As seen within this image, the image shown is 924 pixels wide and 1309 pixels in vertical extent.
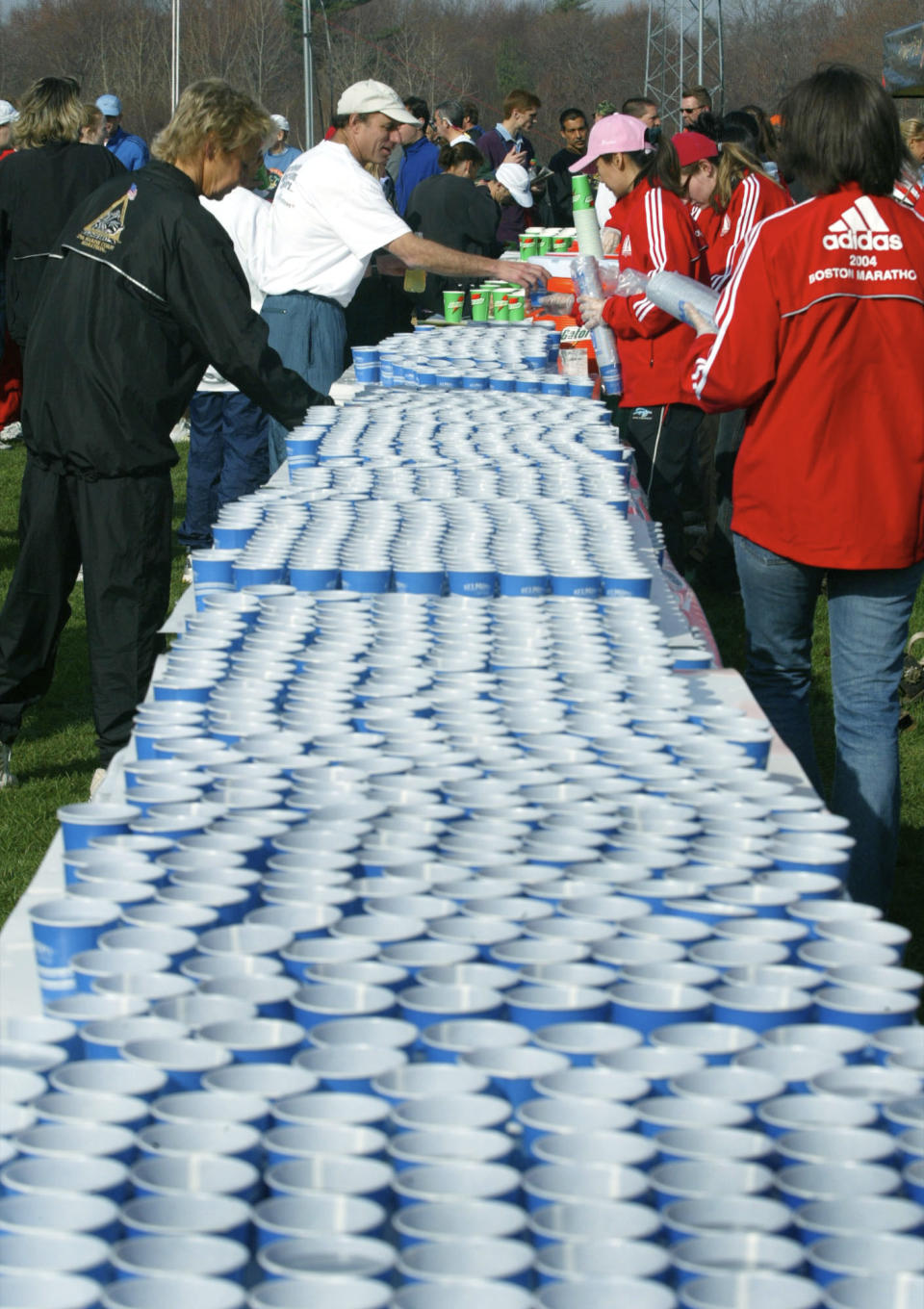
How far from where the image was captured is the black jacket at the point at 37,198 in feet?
23.0

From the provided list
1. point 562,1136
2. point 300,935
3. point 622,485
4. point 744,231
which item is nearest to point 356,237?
point 744,231

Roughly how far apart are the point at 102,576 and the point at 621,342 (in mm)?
2479

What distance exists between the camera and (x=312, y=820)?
196 centimetres

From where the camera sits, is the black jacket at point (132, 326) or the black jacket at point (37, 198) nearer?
the black jacket at point (132, 326)

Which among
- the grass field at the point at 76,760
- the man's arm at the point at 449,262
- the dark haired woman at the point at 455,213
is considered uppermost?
the dark haired woman at the point at 455,213

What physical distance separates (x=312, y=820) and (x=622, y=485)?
2204 mm

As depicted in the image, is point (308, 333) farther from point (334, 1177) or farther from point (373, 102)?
point (334, 1177)

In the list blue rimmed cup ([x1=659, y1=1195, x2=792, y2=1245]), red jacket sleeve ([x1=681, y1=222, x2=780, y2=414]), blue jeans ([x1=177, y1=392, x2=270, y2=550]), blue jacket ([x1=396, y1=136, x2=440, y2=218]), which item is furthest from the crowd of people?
blue jacket ([x1=396, y1=136, x2=440, y2=218])

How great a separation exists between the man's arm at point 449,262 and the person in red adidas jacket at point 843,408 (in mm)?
2600

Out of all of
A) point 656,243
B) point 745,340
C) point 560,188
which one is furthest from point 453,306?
point 560,188

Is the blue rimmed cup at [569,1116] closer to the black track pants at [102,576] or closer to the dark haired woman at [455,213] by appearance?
the black track pants at [102,576]

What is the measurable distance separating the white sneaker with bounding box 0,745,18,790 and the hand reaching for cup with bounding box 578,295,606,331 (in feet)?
8.20

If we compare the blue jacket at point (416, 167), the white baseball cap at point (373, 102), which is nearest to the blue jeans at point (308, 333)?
the white baseball cap at point (373, 102)

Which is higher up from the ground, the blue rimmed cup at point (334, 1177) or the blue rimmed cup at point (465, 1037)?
the blue rimmed cup at point (465, 1037)
